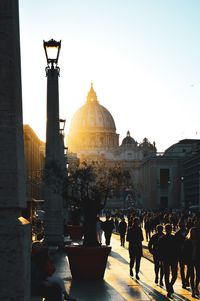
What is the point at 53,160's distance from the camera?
19531 mm

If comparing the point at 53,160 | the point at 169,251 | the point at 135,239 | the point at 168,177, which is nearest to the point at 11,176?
the point at 169,251

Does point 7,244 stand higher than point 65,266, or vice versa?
point 7,244

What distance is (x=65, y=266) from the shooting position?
18.8 m

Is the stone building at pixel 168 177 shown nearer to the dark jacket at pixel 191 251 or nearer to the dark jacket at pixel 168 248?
the dark jacket at pixel 191 251

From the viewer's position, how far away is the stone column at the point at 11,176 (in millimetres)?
5207

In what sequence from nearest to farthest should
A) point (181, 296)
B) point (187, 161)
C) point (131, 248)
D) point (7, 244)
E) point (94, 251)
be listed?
point (7, 244) → point (181, 296) → point (94, 251) → point (131, 248) → point (187, 161)

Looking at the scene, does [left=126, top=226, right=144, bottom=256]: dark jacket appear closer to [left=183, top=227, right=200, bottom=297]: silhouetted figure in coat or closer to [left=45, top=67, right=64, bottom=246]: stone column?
[left=45, top=67, right=64, bottom=246]: stone column

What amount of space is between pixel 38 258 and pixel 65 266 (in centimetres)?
1098

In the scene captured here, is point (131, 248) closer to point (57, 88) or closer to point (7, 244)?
point (57, 88)

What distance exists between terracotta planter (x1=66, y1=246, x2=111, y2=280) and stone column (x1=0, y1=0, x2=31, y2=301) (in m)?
10.1

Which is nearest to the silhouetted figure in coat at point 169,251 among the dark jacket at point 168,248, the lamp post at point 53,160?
the dark jacket at point 168,248

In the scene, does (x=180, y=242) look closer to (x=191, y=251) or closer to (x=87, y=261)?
(x=191, y=251)

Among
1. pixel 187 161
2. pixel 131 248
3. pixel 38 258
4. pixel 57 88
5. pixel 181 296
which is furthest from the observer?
pixel 187 161

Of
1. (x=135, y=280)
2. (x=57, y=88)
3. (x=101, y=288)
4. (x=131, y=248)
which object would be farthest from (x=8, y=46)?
(x=57, y=88)
